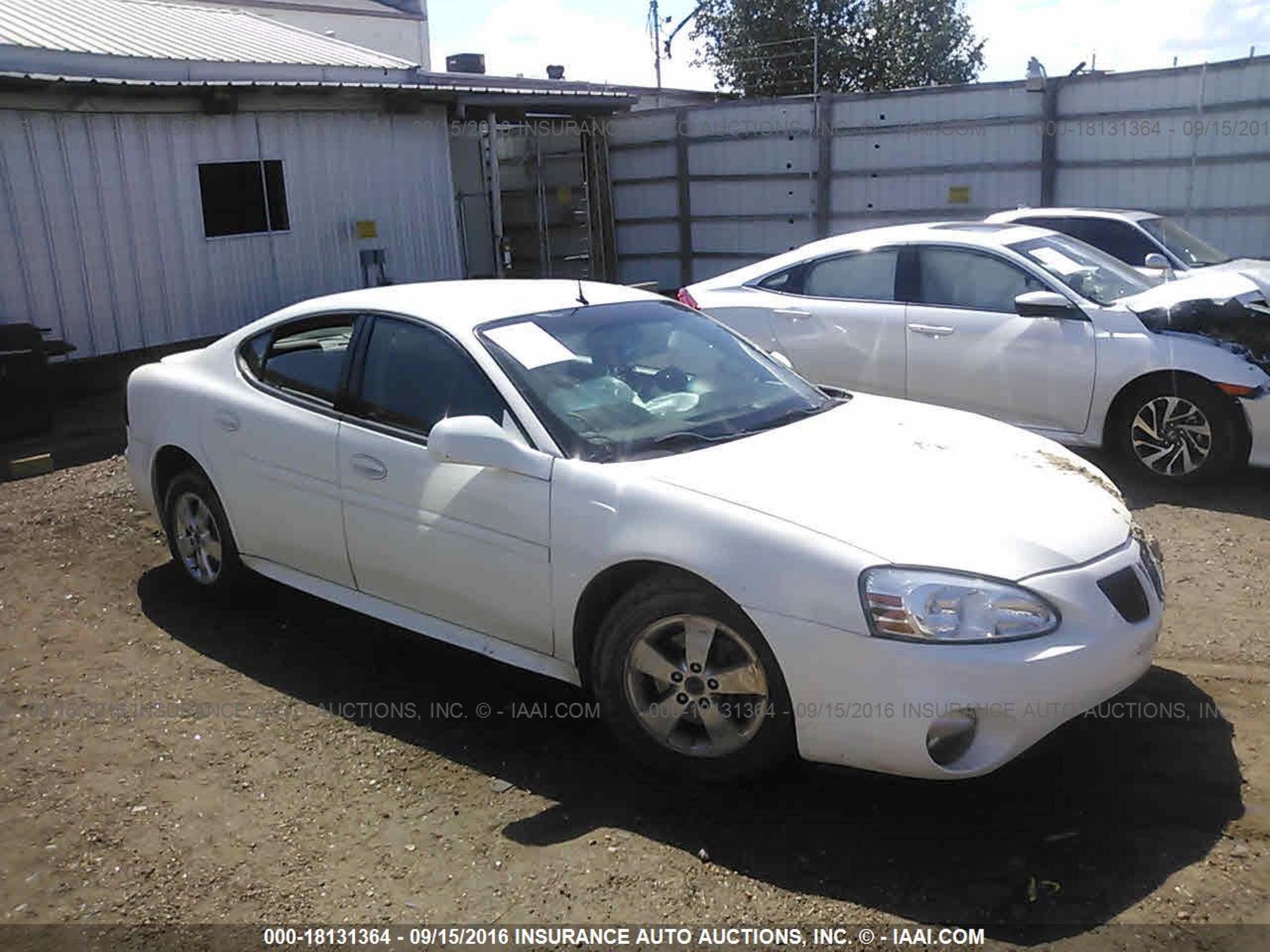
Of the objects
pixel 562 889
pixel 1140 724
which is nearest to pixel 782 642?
pixel 562 889

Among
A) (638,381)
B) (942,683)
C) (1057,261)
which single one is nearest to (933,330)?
(1057,261)

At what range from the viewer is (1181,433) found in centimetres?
677

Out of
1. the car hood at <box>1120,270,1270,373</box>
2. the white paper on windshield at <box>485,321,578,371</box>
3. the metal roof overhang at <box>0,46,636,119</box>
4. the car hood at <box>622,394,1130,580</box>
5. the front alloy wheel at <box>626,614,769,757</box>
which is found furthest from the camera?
the metal roof overhang at <box>0,46,636,119</box>

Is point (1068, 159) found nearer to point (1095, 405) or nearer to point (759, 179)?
point (759, 179)

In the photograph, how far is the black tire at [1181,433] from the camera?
21.7 feet

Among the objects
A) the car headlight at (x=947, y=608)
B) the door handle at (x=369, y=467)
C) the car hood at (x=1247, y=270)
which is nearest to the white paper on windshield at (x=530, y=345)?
the door handle at (x=369, y=467)

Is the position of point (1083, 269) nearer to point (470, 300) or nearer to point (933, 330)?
point (933, 330)

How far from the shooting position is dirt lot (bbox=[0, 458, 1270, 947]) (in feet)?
10.5

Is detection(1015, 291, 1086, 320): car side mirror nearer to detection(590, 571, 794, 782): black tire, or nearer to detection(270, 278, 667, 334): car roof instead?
detection(270, 278, 667, 334): car roof

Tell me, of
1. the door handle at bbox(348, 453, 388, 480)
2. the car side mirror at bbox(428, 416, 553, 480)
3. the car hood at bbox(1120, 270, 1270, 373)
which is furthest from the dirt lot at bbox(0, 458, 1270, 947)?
the car hood at bbox(1120, 270, 1270, 373)

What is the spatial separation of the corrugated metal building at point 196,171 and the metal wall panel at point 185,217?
16 millimetres

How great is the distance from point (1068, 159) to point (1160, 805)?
→ 490 inches

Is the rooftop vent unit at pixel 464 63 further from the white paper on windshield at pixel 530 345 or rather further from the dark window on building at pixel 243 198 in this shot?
the white paper on windshield at pixel 530 345

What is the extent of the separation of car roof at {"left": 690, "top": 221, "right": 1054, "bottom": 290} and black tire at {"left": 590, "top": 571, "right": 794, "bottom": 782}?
15.3 feet
